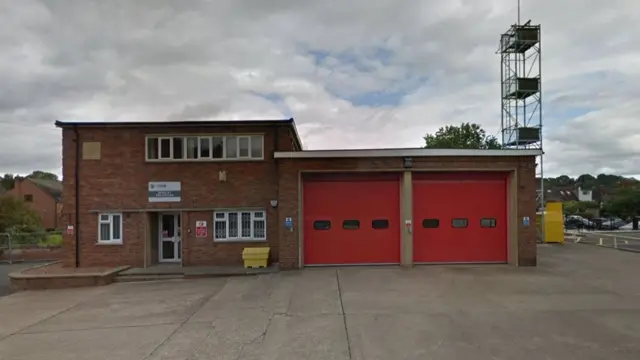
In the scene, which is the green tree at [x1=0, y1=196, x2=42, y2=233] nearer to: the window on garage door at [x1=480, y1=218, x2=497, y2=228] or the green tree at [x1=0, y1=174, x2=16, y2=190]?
the window on garage door at [x1=480, y1=218, x2=497, y2=228]

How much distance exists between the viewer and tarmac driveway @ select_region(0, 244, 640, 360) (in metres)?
6.61

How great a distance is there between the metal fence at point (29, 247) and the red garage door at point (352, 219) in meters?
13.1

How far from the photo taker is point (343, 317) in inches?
329

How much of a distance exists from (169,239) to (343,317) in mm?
9694

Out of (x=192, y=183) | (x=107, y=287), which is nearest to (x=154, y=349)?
(x=107, y=287)

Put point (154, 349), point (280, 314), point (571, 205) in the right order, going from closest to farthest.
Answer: point (154, 349) < point (280, 314) < point (571, 205)

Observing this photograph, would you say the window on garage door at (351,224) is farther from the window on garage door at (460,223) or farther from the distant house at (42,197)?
the distant house at (42,197)

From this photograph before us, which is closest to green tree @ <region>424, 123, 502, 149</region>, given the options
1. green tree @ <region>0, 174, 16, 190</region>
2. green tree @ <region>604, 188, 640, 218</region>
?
green tree @ <region>604, 188, 640, 218</region>

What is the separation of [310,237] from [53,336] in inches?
315

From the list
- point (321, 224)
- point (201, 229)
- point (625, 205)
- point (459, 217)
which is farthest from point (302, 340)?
point (625, 205)

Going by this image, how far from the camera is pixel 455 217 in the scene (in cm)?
1473

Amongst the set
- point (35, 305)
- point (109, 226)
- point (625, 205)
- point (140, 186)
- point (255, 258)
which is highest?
point (140, 186)

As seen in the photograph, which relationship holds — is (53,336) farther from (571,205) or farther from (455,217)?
(571,205)

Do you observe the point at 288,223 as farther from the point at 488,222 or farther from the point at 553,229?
the point at 553,229
